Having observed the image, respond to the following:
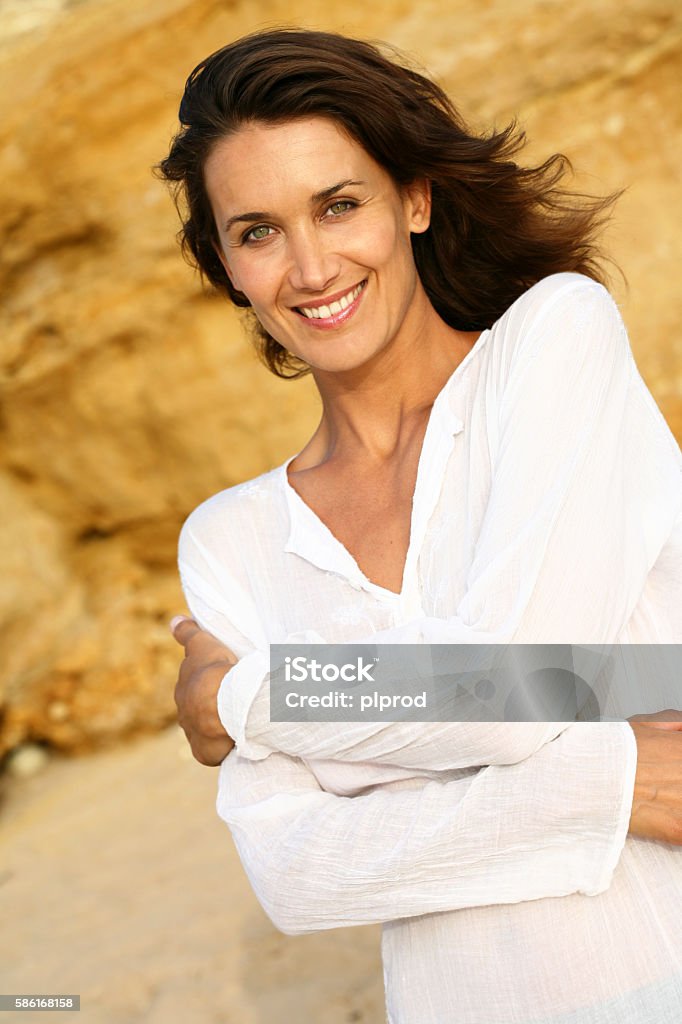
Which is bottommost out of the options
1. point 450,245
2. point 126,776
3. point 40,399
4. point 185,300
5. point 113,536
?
point 126,776

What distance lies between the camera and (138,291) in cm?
618

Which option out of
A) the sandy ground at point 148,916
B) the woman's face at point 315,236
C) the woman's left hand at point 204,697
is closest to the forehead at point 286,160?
the woman's face at point 315,236

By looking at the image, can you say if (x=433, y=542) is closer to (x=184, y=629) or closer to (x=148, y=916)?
(x=184, y=629)

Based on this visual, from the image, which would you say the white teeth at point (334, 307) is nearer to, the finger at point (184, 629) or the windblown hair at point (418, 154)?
the windblown hair at point (418, 154)

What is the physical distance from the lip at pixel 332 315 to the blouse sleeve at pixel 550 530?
0.34 m

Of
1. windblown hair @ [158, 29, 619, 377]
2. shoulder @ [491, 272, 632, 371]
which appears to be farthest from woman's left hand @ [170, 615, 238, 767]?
windblown hair @ [158, 29, 619, 377]

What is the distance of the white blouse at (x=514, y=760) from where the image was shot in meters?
1.64

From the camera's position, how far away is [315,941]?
4223 millimetres

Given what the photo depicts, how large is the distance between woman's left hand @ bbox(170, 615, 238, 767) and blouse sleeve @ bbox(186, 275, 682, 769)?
0.08 meters

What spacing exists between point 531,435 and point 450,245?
732mm

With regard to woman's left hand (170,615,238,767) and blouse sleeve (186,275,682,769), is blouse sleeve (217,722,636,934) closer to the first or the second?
blouse sleeve (186,275,682,769)

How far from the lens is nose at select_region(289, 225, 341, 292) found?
202 cm

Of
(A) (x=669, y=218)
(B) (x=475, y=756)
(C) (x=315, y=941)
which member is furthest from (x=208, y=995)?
(A) (x=669, y=218)

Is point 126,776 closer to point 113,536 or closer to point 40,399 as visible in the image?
point 113,536
